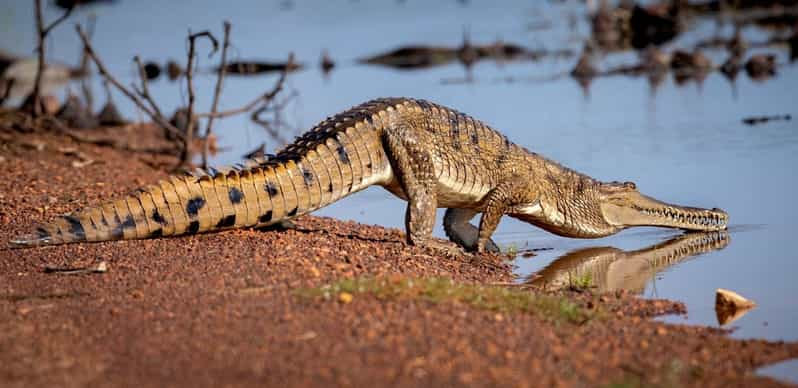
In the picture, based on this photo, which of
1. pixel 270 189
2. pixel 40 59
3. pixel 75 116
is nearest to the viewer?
pixel 270 189

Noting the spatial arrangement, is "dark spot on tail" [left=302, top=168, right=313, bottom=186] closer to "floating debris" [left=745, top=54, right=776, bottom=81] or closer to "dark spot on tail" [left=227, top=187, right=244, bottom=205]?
"dark spot on tail" [left=227, top=187, right=244, bottom=205]

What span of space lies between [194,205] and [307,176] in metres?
0.86

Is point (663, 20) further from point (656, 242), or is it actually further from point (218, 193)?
point (218, 193)

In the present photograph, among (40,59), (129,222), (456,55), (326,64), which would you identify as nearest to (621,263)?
(129,222)

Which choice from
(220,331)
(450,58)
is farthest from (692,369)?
(450,58)

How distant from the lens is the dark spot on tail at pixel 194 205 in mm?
7625

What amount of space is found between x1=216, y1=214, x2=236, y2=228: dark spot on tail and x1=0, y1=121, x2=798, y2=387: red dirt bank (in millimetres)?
115

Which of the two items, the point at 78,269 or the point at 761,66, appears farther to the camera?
the point at 761,66

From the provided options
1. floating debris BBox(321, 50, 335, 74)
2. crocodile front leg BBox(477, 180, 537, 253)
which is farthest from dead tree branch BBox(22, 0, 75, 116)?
floating debris BBox(321, 50, 335, 74)

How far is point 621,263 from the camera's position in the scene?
8.73 metres

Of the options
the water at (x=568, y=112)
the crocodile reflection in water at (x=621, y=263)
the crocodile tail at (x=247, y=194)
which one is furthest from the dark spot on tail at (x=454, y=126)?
the crocodile reflection in water at (x=621, y=263)

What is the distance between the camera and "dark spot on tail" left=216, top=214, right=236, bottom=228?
306 inches

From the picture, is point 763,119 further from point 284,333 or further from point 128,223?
point 284,333

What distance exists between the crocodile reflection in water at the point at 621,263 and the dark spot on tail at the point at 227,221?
7.08ft
